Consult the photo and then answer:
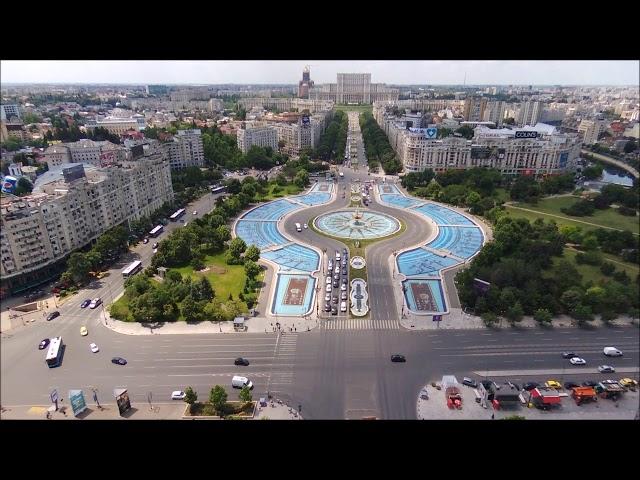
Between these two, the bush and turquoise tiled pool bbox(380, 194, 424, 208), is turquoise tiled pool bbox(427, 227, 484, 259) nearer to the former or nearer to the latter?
turquoise tiled pool bbox(380, 194, 424, 208)

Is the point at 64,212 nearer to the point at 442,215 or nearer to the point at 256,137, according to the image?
the point at 442,215

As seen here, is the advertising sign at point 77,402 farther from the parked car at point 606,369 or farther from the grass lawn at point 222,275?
the parked car at point 606,369

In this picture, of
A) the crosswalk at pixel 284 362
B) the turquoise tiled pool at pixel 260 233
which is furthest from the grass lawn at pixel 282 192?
the crosswalk at pixel 284 362

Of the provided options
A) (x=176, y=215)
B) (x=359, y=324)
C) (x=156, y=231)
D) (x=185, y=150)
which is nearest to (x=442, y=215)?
(x=359, y=324)

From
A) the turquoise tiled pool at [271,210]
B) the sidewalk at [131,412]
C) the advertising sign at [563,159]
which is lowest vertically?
the sidewalk at [131,412]

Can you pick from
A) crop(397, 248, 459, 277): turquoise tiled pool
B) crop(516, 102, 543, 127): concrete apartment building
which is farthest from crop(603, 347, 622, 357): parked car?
crop(516, 102, 543, 127): concrete apartment building

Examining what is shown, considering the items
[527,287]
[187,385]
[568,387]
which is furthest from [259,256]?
[568,387]

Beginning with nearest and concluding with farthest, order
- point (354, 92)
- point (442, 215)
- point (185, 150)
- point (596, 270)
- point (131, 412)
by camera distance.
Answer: point (131, 412)
point (596, 270)
point (442, 215)
point (185, 150)
point (354, 92)
